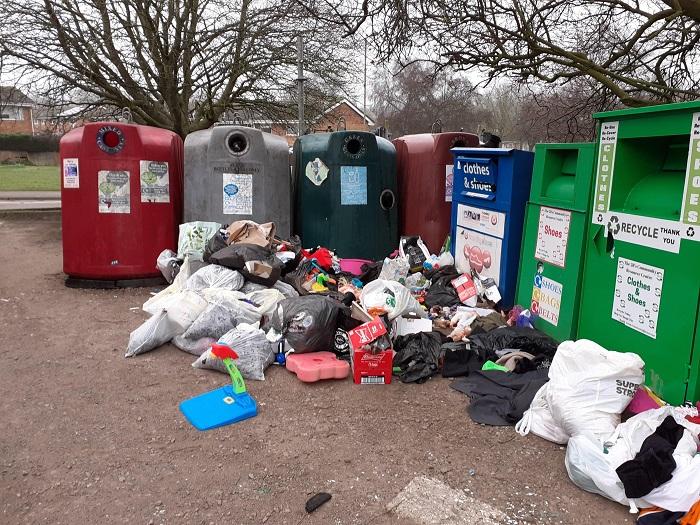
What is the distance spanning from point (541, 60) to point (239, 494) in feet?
19.7

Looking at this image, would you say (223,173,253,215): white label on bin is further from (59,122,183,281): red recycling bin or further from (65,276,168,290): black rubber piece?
(65,276,168,290): black rubber piece

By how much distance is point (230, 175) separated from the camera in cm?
578

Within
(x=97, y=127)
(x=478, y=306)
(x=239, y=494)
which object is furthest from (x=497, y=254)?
(x=97, y=127)

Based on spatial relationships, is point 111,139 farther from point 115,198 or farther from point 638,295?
point 638,295

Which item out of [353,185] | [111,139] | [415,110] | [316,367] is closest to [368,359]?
[316,367]

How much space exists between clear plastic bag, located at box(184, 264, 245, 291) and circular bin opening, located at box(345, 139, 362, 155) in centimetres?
198

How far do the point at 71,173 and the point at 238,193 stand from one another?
163cm

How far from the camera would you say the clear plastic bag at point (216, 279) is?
15.0 feet

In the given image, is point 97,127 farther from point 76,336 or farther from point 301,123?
point 301,123

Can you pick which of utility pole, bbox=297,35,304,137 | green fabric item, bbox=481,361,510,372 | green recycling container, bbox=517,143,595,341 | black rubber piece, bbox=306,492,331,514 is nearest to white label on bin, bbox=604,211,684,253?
green recycling container, bbox=517,143,595,341

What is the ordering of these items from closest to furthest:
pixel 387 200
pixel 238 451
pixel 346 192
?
pixel 238 451, pixel 346 192, pixel 387 200

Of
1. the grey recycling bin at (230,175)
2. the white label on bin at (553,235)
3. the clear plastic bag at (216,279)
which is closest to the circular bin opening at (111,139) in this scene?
the grey recycling bin at (230,175)

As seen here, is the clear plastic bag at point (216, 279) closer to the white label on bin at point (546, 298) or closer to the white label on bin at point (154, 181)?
the white label on bin at point (154, 181)

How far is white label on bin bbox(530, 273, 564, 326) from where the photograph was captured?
3920 mm
